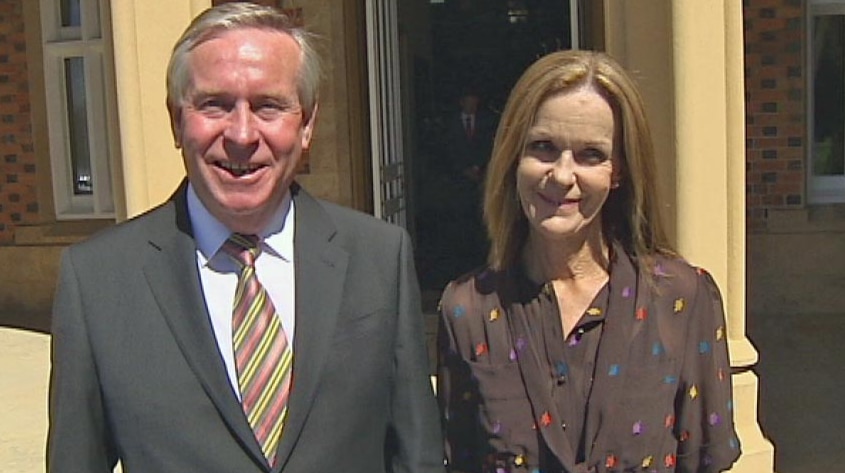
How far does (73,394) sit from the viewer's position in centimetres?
184

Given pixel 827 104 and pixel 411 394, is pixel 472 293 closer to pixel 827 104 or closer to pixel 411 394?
pixel 411 394

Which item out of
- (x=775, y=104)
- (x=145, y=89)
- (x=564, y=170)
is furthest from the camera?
(x=775, y=104)

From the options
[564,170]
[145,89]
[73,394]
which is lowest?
[73,394]

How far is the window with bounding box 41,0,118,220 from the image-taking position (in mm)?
9039

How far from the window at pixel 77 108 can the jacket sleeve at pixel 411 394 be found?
7.47 m

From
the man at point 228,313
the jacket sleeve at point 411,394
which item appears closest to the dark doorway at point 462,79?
the jacket sleeve at point 411,394

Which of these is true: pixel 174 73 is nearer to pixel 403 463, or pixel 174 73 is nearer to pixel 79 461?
pixel 79 461

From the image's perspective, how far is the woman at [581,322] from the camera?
2014mm

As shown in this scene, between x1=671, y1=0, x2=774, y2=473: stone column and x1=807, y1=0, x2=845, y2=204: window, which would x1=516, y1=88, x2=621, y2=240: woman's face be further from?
x1=807, y1=0, x2=845, y2=204: window

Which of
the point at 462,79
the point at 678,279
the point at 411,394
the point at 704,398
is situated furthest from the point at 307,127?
the point at 462,79

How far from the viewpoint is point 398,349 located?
6.59ft

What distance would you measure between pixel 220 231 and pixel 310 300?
209 mm

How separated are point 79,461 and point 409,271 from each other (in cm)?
71

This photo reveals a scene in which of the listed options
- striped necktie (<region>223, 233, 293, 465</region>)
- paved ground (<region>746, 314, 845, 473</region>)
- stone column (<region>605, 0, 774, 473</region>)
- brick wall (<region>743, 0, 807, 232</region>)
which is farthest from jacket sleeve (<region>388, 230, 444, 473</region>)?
brick wall (<region>743, 0, 807, 232</region>)
